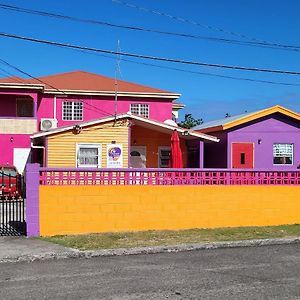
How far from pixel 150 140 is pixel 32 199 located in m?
11.9

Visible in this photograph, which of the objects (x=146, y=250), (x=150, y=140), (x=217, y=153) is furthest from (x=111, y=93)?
(x=146, y=250)

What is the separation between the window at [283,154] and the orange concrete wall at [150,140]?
5.02 m

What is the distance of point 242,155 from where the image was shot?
23.0 m

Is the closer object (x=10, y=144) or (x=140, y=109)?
(x=10, y=144)

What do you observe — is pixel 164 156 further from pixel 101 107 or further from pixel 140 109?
pixel 101 107

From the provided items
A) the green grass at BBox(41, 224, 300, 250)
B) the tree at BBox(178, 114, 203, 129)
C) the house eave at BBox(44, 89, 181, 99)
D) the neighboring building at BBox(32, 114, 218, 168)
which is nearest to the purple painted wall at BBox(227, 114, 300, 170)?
the neighboring building at BBox(32, 114, 218, 168)

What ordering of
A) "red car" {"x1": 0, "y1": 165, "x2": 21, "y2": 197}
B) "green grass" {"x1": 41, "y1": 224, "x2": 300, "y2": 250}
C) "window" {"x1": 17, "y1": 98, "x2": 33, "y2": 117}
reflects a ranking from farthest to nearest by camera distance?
"window" {"x1": 17, "y1": 98, "x2": 33, "y2": 117} < "red car" {"x1": 0, "y1": 165, "x2": 21, "y2": 197} < "green grass" {"x1": 41, "y1": 224, "x2": 300, "y2": 250}

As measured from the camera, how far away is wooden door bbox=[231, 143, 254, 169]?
2283cm

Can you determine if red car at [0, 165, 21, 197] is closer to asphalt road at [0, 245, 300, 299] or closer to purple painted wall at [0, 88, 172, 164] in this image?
purple painted wall at [0, 88, 172, 164]

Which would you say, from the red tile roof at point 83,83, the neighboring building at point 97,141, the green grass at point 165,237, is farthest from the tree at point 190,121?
the green grass at point 165,237

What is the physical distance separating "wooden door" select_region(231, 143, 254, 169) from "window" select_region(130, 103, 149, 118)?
708 centimetres

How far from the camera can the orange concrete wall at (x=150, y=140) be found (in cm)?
2286

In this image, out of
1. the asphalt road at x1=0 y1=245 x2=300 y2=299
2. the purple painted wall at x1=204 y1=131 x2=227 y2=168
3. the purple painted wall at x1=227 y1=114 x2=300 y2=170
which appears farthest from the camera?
the purple painted wall at x1=204 y1=131 x2=227 y2=168

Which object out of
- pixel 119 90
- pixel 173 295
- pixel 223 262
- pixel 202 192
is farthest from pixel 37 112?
pixel 173 295
